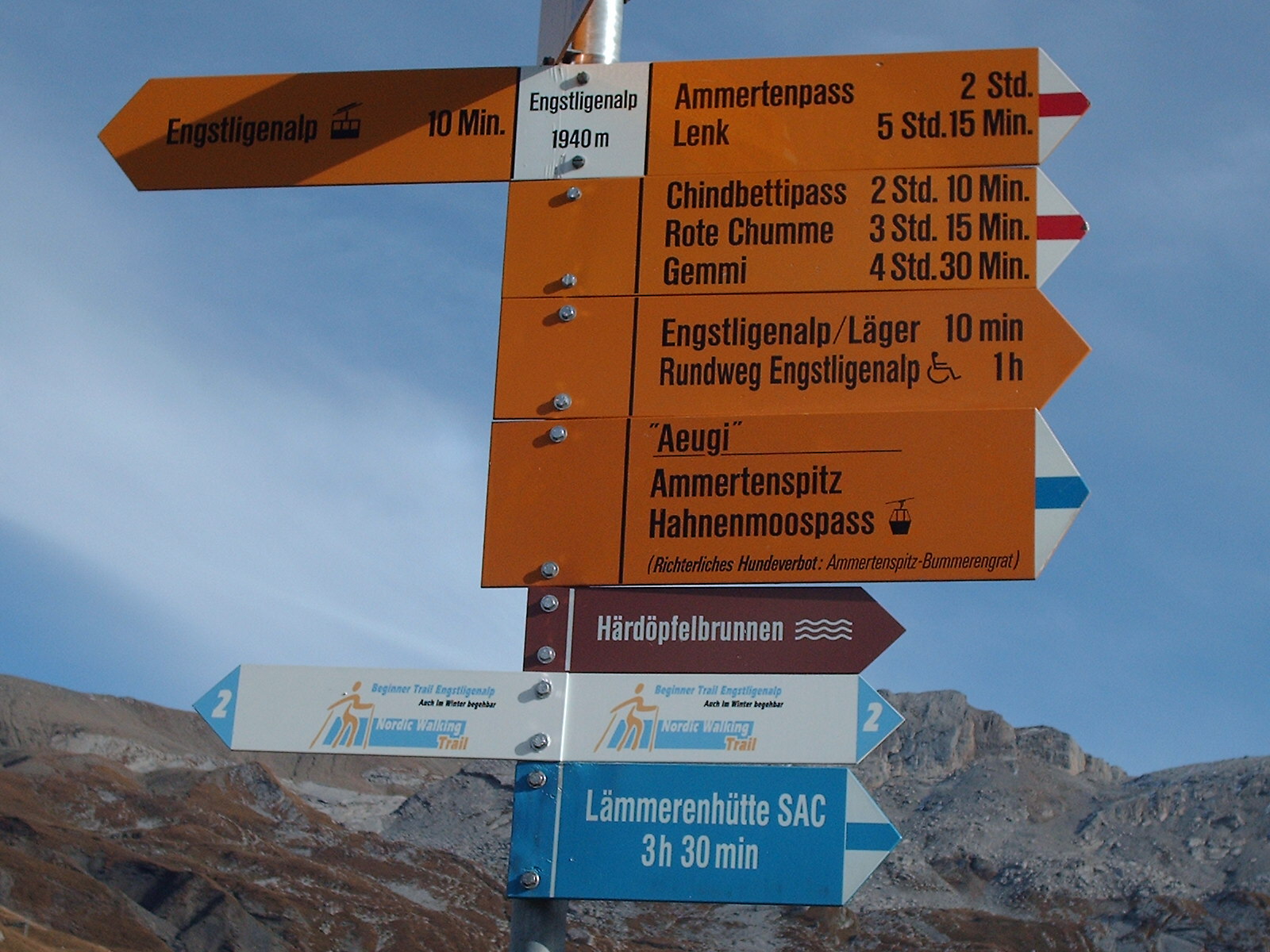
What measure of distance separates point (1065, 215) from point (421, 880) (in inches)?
4077

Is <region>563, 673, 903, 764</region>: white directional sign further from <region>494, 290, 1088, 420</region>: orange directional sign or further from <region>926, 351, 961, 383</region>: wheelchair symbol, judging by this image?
<region>926, 351, 961, 383</region>: wheelchair symbol

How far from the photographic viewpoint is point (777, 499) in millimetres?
6555

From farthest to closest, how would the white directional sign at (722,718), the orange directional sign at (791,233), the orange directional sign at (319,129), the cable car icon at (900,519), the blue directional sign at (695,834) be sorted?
the orange directional sign at (319,129)
the orange directional sign at (791,233)
the cable car icon at (900,519)
the white directional sign at (722,718)
the blue directional sign at (695,834)

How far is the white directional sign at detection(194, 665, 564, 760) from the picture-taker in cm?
631

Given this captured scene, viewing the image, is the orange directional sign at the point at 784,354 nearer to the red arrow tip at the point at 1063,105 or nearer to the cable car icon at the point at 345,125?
the red arrow tip at the point at 1063,105

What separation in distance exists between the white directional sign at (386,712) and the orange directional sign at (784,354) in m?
1.32

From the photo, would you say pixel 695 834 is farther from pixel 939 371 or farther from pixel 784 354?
pixel 939 371

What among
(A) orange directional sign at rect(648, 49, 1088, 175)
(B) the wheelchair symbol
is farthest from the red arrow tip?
(B) the wheelchair symbol

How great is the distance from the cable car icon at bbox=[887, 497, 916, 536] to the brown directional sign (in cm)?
32

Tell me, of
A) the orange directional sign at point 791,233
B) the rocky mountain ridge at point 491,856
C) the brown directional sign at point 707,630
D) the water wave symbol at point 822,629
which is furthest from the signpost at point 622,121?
the rocky mountain ridge at point 491,856

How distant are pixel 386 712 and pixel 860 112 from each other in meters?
3.72

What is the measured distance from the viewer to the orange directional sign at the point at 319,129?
7.42 meters

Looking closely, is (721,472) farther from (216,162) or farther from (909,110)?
(216,162)

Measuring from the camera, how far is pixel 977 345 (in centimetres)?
666
